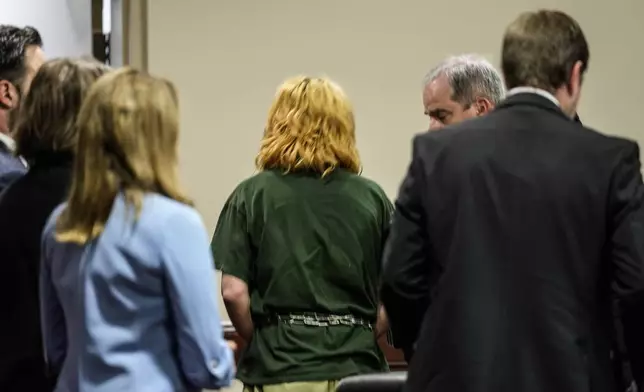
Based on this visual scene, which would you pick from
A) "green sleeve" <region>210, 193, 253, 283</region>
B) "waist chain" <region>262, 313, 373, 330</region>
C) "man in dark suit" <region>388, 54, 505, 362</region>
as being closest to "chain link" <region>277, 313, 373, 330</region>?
"waist chain" <region>262, 313, 373, 330</region>

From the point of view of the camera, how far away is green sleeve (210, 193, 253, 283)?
2.52m

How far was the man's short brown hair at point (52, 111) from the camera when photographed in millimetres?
2049

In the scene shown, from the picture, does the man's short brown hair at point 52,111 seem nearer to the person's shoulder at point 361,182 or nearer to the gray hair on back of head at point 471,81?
the person's shoulder at point 361,182

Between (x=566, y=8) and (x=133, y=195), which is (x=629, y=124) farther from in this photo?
(x=133, y=195)

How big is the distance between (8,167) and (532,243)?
121cm

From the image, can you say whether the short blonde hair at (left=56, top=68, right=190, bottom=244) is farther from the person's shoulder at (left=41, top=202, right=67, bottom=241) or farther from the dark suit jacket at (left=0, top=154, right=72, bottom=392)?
the dark suit jacket at (left=0, top=154, right=72, bottom=392)

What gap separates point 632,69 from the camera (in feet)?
13.2

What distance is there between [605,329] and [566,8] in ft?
7.48

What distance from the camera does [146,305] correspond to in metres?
1.78

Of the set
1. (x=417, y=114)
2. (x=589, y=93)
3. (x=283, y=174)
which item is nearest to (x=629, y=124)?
(x=589, y=93)

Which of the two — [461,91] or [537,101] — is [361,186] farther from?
[537,101]

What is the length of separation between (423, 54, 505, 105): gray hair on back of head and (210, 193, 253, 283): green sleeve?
68 cm

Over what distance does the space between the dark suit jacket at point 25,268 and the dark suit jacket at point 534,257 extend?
73 cm

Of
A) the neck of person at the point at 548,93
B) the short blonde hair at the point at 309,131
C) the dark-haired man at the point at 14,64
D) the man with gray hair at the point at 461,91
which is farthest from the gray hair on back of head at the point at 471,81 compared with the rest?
the dark-haired man at the point at 14,64
